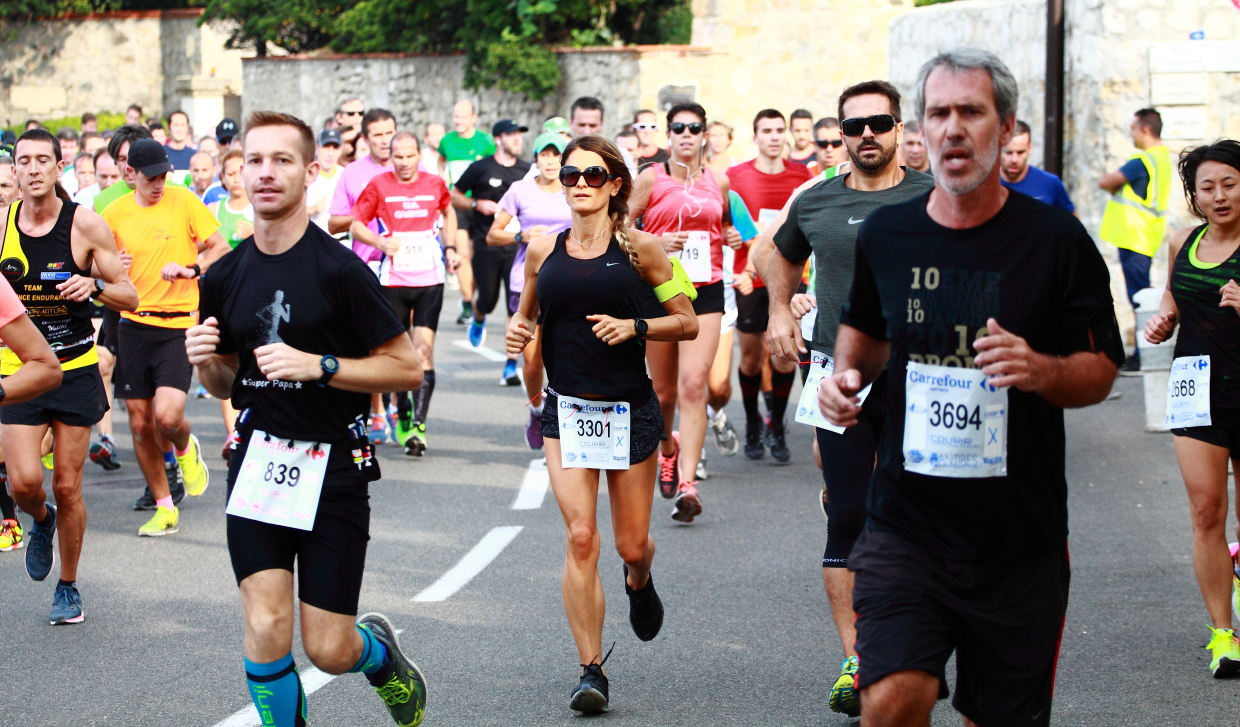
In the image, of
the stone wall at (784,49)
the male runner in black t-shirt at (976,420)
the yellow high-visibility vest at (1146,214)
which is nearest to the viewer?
the male runner in black t-shirt at (976,420)

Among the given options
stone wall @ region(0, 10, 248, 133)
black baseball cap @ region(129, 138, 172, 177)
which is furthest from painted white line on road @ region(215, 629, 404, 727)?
stone wall @ region(0, 10, 248, 133)

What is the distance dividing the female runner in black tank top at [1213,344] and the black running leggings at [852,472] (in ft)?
4.81

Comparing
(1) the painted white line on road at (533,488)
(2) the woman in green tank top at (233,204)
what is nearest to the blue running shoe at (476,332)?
(2) the woman in green tank top at (233,204)

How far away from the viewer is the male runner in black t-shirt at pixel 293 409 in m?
4.41

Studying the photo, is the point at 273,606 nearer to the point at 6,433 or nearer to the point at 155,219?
the point at 6,433

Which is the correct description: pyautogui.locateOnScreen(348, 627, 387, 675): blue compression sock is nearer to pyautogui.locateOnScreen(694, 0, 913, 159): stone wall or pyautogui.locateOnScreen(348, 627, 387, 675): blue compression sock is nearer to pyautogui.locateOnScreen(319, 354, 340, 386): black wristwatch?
pyautogui.locateOnScreen(319, 354, 340, 386): black wristwatch

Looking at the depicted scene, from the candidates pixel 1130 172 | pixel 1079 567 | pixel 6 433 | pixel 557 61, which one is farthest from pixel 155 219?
pixel 557 61

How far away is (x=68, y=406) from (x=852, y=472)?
148 inches

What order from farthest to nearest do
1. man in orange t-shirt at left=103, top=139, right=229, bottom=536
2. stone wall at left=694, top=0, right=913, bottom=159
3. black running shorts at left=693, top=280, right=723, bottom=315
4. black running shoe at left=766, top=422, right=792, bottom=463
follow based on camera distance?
1. stone wall at left=694, top=0, right=913, bottom=159
2. black running shoe at left=766, top=422, right=792, bottom=463
3. black running shorts at left=693, top=280, right=723, bottom=315
4. man in orange t-shirt at left=103, top=139, right=229, bottom=536

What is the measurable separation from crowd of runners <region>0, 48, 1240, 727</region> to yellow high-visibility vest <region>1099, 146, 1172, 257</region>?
119 inches

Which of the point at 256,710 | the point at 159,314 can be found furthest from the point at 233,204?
the point at 256,710

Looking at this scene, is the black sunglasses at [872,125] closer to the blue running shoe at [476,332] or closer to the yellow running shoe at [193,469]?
the yellow running shoe at [193,469]

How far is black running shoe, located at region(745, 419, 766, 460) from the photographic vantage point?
1059 centimetres

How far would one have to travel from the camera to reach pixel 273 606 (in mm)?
4359
